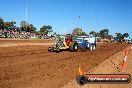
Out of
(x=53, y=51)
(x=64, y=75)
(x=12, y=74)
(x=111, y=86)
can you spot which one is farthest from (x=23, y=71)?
(x=53, y=51)

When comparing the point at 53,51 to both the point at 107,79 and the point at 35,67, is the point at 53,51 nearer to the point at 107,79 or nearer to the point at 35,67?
the point at 35,67

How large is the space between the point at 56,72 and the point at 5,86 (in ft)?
10.6

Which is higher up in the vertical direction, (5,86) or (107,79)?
(107,79)

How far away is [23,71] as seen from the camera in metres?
10.9

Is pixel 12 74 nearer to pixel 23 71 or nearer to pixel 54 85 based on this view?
pixel 23 71

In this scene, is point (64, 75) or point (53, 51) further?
point (53, 51)

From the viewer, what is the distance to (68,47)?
21.6 meters

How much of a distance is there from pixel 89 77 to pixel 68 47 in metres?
15.2

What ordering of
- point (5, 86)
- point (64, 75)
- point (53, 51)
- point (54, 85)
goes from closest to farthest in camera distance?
point (5, 86) → point (54, 85) → point (64, 75) → point (53, 51)

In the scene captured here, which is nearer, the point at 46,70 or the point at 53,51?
the point at 46,70

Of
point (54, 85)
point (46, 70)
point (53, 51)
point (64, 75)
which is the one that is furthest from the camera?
point (53, 51)

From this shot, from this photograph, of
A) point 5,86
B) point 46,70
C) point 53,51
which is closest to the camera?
point 5,86

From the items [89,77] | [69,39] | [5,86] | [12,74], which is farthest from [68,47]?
[89,77]

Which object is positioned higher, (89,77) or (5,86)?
(89,77)
